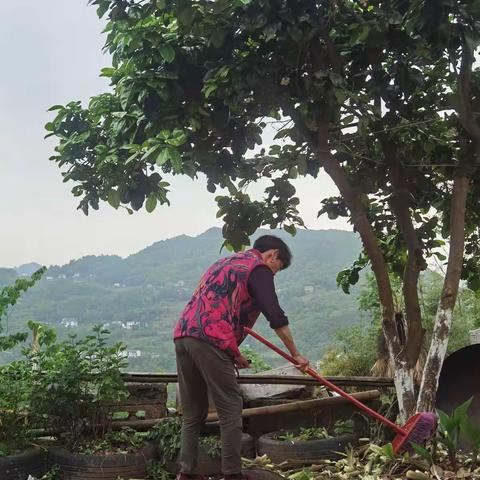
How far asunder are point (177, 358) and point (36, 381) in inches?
54.4

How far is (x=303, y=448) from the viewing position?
4.41m

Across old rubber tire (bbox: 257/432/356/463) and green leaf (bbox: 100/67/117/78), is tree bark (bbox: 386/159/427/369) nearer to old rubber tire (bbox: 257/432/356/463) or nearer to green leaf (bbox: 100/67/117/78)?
old rubber tire (bbox: 257/432/356/463)

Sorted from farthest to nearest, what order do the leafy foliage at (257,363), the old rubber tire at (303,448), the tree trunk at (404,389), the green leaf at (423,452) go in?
1. the leafy foliage at (257,363)
2. the tree trunk at (404,389)
3. the old rubber tire at (303,448)
4. the green leaf at (423,452)

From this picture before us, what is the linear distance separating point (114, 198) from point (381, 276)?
2141 millimetres

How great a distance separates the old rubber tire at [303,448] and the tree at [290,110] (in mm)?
576

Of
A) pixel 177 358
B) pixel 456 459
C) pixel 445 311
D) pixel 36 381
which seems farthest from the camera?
pixel 445 311

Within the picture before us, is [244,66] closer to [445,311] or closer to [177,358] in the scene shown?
[177,358]

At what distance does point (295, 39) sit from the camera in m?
3.76

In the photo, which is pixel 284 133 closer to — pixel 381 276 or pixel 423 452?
pixel 381 276

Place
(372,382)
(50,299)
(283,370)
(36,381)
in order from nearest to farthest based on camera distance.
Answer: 1. (36,381)
2. (372,382)
3. (283,370)
4. (50,299)

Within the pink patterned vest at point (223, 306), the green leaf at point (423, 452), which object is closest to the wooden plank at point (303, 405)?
the green leaf at point (423, 452)

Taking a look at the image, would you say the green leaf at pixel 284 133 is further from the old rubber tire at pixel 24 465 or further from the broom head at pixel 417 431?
the old rubber tire at pixel 24 465

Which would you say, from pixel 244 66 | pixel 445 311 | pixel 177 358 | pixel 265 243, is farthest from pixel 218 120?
pixel 445 311

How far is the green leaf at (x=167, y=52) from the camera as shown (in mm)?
3924
